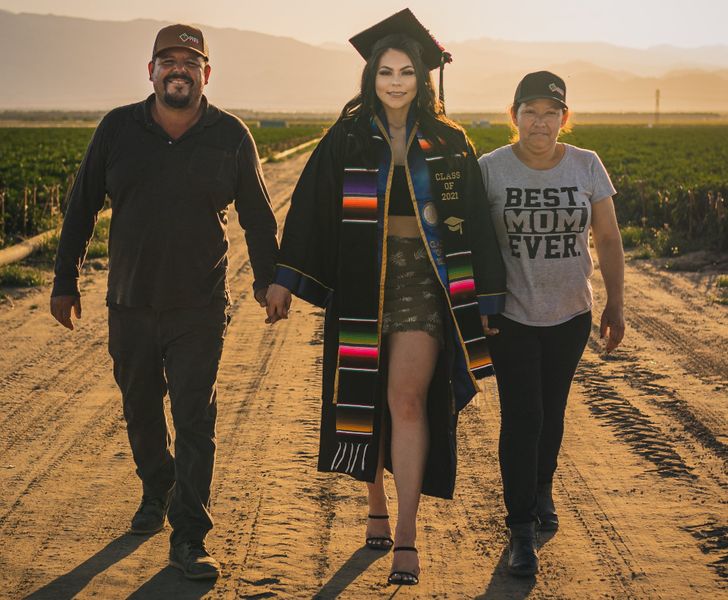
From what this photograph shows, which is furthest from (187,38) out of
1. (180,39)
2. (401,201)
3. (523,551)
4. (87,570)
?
(523,551)

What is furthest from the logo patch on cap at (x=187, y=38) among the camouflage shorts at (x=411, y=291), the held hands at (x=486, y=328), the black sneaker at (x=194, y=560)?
the black sneaker at (x=194, y=560)

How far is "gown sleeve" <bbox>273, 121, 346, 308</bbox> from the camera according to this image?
4.10m

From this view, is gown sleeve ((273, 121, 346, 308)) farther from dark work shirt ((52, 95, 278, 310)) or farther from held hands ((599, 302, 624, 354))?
held hands ((599, 302, 624, 354))

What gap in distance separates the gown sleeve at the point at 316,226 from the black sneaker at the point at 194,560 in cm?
102

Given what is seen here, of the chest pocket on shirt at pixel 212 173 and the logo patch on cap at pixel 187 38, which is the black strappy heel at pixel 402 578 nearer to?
the chest pocket on shirt at pixel 212 173

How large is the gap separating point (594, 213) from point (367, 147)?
980 millimetres

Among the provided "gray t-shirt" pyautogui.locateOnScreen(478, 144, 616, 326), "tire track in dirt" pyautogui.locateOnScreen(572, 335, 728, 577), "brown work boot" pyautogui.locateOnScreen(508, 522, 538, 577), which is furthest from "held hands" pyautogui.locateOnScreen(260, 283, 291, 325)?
"tire track in dirt" pyautogui.locateOnScreen(572, 335, 728, 577)

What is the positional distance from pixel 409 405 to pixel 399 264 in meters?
0.53

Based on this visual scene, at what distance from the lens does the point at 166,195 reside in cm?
419

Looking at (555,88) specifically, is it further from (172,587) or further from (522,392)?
(172,587)

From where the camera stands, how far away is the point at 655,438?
5938 millimetres

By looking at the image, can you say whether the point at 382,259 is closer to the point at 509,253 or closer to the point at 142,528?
the point at 509,253

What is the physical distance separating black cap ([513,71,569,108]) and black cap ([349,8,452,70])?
340 millimetres

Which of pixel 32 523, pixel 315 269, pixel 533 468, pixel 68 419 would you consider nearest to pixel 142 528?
pixel 32 523
